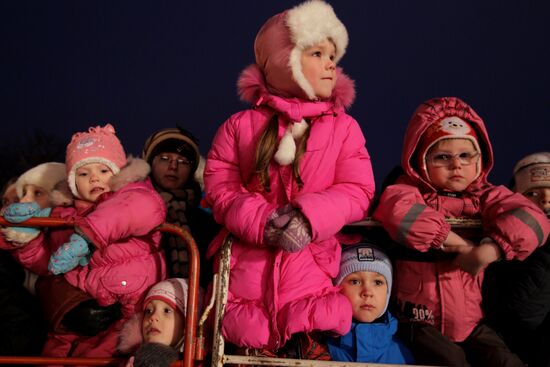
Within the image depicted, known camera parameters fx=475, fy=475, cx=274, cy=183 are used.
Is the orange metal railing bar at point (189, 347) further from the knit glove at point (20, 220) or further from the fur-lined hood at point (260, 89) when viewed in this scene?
the fur-lined hood at point (260, 89)

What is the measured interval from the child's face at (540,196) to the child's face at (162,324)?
2465 mm

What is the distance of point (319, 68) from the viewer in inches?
103

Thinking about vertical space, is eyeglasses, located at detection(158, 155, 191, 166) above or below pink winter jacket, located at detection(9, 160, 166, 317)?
above

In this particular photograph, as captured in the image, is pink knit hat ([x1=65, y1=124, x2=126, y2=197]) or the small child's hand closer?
the small child's hand

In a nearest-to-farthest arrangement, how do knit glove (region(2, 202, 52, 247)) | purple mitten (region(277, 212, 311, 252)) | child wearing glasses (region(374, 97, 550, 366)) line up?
1. purple mitten (region(277, 212, 311, 252))
2. child wearing glasses (region(374, 97, 550, 366))
3. knit glove (region(2, 202, 52, 247))

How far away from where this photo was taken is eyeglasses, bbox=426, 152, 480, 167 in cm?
270

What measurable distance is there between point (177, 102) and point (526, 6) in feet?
108

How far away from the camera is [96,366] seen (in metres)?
2.40

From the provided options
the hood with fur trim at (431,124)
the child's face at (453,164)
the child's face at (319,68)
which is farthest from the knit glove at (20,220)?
the child's face at (453,164)

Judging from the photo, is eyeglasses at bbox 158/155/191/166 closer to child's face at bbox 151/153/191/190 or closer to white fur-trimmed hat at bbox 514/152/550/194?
child's face at bbox 151/153/191/190

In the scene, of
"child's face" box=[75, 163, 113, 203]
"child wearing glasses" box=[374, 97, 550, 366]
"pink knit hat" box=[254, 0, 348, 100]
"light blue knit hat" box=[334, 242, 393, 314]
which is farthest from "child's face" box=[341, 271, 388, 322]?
"child's face" box=[75, 163, 113, 203]

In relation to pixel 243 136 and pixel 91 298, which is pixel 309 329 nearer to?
pixel 243 136

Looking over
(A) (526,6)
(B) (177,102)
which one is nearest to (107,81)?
(B) (177,102)

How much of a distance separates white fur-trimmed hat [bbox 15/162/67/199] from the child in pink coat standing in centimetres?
165
